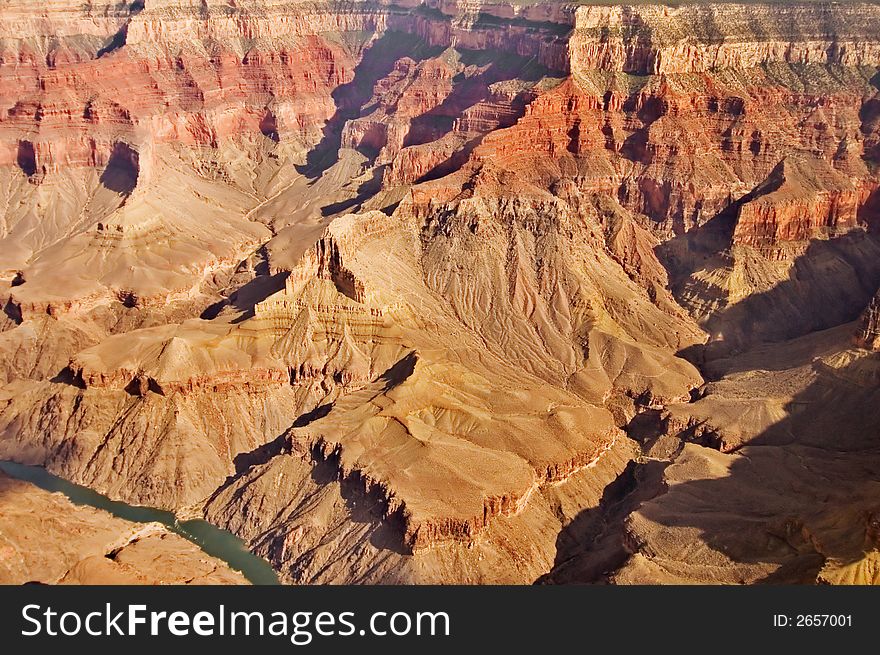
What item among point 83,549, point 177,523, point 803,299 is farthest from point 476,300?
point 83,549

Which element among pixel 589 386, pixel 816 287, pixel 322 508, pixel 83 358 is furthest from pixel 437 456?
pixel 816 287

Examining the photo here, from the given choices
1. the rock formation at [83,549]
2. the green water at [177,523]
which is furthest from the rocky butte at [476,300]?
the green water at [177,523]

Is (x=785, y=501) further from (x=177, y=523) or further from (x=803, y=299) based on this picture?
(x=803, y=299)

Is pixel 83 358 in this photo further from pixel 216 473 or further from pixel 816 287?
pixel 816 287

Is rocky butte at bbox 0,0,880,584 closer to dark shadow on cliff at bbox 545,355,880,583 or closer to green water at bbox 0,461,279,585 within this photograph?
dark shadow on cliff at bbox 545,355,880,583

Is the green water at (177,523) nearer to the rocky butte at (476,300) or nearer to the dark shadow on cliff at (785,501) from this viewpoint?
the rocky butte at (476,300)

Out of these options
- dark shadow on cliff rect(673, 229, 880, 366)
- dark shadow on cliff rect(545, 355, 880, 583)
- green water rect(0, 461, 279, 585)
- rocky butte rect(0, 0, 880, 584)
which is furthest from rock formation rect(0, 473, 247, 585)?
dark shadow on cliff rect(673, 229, 880, 366)

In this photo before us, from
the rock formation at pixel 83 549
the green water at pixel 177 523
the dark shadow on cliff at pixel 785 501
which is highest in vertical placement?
the dark shadow on cliff at pixel 785 501
